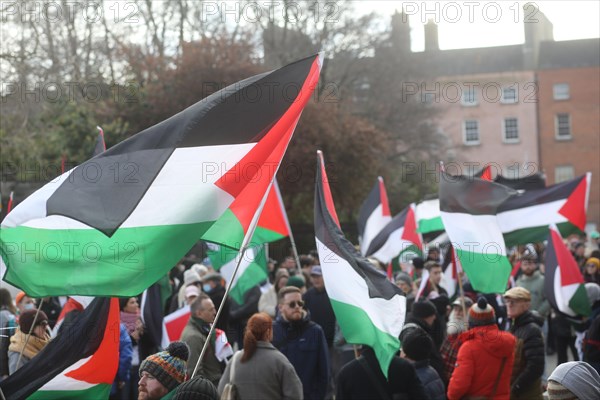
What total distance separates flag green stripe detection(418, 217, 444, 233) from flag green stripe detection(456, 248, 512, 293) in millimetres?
6549

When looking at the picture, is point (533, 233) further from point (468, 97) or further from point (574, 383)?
point (468, 97)

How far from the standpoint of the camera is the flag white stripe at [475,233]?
981 cm

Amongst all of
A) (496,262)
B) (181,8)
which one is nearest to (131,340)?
(496,262)

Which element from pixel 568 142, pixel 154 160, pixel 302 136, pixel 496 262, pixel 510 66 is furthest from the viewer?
pixel 510 66

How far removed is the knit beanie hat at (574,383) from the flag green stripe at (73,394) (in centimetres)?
327

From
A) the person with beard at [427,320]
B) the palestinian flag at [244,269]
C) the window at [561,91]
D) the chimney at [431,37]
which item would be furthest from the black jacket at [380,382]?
the chimney at [431,37]

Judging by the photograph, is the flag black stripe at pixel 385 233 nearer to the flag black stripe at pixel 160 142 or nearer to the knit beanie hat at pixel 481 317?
the knit beanie hat at pixel 481 317

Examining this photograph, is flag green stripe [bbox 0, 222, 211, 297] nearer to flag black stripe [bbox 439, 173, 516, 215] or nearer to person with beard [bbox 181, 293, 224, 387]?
person with beard [bbox 181, 293, 224, 387]

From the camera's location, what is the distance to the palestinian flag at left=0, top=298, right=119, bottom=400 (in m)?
6.54

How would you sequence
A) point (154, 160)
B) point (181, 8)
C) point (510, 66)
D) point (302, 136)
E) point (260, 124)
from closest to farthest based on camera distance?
point (154, 160) → point (260, 124) → point (302, 136) → point (181, 8) → point (510, 66)

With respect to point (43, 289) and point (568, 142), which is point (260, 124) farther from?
point (568, 142)

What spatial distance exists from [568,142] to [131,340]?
5420 centimetres

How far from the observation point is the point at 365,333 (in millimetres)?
7043

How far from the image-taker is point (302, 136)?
30438mm
